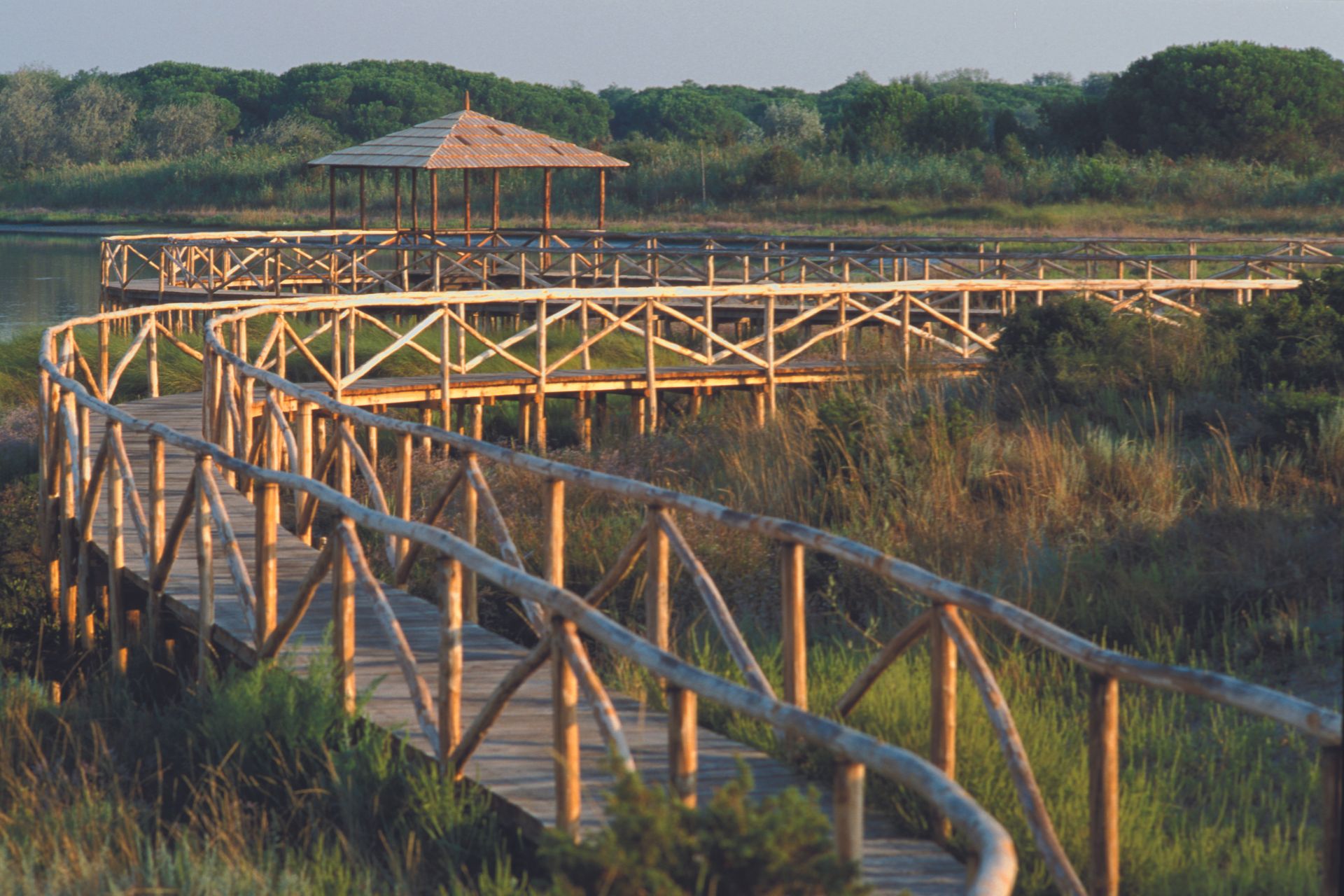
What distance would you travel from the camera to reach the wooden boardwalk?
3.86m

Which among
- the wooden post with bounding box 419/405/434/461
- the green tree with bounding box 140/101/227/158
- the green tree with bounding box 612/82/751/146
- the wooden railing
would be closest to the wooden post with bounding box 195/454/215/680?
the wooden post with bounding box 419/405/434/461

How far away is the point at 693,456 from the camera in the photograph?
33.7 feet

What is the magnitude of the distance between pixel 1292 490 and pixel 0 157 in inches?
2660

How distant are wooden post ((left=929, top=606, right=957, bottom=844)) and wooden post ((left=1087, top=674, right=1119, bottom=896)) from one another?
0.48 m

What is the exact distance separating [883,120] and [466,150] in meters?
27.1

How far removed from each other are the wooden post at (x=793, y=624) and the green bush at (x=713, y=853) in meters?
1.62

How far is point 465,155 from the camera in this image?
23922mm

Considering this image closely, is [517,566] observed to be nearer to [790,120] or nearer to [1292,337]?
[1292,337]

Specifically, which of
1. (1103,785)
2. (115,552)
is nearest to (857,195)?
(115,552)

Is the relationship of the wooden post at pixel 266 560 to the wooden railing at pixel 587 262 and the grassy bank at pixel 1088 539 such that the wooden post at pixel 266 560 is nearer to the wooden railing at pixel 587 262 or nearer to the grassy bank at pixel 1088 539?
the grassy bank at pixel 1088 539

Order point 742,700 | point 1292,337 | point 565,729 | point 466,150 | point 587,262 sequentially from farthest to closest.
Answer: point 466,150
point 587,262
point 1292,337
point 565,729
point 742,700

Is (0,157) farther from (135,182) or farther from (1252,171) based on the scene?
(1252,171)

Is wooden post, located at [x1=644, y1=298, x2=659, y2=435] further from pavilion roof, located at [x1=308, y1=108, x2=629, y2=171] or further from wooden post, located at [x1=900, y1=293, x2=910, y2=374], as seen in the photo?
pavilion roof, located at [x1=308, y1=108, x2=629, y2=171]

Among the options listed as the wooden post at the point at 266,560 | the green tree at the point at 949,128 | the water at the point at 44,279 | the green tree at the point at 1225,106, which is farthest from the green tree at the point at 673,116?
the wooden post at the point at 266,560
